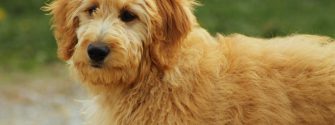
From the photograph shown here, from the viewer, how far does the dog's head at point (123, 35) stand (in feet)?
21.1

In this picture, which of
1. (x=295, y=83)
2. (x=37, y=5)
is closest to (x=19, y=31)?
(x=37, y=5)

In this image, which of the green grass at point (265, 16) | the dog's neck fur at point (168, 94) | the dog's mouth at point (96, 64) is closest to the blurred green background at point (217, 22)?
the green grass at point (265, 16)

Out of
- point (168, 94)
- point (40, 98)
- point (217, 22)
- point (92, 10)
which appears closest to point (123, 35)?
point (92, 10)

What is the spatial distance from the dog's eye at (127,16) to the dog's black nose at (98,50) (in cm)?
35

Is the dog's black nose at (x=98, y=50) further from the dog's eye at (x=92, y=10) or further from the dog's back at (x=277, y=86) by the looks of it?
the dog's back at (x=277, y=86)

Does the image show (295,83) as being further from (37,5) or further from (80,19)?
(37,5)

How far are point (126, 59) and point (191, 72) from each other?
58cm

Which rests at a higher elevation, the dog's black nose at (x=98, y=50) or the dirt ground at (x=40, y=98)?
the dirt ground at (x=40, y=98)

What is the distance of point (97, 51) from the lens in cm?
639

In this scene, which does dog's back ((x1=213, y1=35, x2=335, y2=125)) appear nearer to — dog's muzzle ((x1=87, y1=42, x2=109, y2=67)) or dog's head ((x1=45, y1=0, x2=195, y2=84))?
dog's head ((x1=45, y1=0, x2=195, y2=84))

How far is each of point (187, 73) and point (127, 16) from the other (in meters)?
0.65

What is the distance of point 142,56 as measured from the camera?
21.9 feet

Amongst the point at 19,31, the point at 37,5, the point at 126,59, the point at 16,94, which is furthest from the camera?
the point at 37,5

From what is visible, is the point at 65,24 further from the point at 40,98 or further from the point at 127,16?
the point at 40,98
